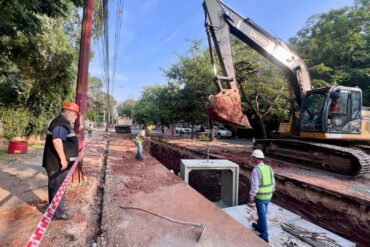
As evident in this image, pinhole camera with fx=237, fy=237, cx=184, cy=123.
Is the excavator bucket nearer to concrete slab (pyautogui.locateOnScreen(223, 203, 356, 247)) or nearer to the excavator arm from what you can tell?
the excavator arm

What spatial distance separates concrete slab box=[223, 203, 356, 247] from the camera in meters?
3.69

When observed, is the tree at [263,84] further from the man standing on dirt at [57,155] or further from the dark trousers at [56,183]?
the dark trousers at [56,183]

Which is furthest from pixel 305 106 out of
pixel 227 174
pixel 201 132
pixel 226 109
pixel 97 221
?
pixel 201 132

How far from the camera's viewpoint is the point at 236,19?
7.20 meters

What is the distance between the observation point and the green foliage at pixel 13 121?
11.8m

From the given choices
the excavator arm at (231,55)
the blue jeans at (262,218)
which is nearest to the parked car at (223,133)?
Answer: the excavator arm at (231,55)

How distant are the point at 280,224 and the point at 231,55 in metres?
4.47

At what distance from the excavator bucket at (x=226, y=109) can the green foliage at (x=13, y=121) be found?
11.3 meters

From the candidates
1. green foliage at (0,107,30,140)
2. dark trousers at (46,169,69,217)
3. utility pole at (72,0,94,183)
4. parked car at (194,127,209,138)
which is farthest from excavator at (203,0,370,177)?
parked car at (194,127,209,138)

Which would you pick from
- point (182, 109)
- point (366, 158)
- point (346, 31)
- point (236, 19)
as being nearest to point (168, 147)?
point (182, 109)

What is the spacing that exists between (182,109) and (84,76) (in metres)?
15.2

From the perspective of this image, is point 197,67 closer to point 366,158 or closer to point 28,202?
point 366,158

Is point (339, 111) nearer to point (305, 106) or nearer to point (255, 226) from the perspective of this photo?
point (305, 106)

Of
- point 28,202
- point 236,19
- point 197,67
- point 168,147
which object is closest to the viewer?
point 28,202
